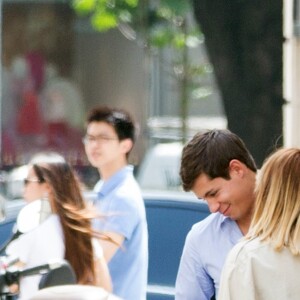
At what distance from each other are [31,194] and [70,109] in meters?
8.74

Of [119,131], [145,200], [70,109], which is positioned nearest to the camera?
[119,131]

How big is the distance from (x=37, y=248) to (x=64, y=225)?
13.6 inches

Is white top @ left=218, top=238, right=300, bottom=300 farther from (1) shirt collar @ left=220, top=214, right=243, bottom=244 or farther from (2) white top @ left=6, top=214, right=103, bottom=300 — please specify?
(2) white top @ left=6, top=214, right=103, bottom=300

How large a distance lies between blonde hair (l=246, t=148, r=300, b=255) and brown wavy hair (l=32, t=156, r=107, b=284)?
1.18 metres

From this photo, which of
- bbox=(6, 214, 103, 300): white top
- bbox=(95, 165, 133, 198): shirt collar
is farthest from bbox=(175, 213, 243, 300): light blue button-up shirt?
bbox=(95, 165, 133, 198): shirt collar

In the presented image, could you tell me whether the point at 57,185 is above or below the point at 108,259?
above

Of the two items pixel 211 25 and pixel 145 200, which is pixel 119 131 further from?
pixel 211 25

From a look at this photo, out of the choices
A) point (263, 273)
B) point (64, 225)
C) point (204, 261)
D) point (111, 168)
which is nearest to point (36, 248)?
point (64, 225)

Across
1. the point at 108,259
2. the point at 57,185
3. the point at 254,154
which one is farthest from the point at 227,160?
the point at 254,154

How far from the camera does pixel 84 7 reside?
11883mm

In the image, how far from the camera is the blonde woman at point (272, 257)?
4031mm

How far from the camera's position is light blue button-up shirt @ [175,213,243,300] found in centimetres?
459

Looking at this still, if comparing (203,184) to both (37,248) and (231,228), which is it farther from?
(37,248)

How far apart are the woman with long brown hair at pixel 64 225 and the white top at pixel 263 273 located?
102 cm
